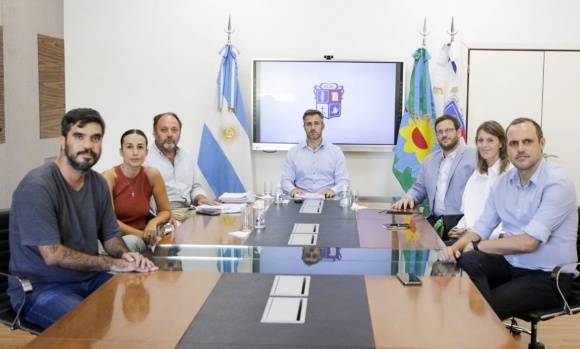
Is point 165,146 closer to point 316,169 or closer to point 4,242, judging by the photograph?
point 316,169

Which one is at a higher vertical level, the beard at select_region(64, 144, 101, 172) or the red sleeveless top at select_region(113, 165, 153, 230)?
the beard at select_region(64, 144, 101, 172)

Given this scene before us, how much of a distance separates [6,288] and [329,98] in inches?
148

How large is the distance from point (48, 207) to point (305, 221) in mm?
1548

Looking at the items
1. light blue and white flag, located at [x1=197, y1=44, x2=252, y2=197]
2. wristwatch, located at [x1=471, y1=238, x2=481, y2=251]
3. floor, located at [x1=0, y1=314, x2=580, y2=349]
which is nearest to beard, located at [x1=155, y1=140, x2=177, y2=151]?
light blue and white flag, located at [x1=197, y1=44, x2=252, y2=197]

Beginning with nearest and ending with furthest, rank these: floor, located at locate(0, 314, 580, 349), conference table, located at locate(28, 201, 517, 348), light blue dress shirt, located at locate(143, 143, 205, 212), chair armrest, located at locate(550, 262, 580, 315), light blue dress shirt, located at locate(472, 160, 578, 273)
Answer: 1. conference table, located at locate(28, 201, 517, 348)
2. chair armrest, located at locate(550, 262, 580, 315)
3. light blue dress shirt, located at locate(472, 160, 578, 273)
4. floor, located at locate(0, 314, 580, 349)
5. light blue dress shirt, located at locate(143, 143, 205, 212)

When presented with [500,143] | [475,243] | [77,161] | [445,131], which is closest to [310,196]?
[445,131]

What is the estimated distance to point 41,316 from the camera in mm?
2504

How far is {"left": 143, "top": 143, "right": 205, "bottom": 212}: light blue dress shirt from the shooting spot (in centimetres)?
469

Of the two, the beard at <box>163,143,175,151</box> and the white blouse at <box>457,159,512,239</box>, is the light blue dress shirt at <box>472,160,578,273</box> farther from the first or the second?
the beard at <box>163,143,175,151</box>

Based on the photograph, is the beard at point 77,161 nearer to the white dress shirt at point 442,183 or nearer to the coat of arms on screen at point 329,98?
the white dress shirt at point 442,183

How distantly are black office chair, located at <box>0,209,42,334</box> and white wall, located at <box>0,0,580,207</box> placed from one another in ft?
10.8

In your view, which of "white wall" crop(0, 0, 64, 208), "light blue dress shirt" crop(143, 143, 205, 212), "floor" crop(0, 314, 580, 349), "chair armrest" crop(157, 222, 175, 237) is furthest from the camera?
"white wall" crop(0, 0, 64, 208)

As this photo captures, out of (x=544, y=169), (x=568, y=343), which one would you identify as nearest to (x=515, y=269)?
(x=544, y=169)

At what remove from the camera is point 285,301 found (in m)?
2.00
